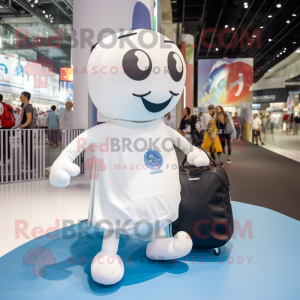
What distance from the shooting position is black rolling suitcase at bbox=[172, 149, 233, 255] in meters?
2.31

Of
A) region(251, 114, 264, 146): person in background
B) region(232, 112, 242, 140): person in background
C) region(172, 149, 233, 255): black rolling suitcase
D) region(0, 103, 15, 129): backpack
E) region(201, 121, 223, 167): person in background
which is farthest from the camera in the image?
region(232, 112, 242, 140): person in background

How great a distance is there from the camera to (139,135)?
2133 mm

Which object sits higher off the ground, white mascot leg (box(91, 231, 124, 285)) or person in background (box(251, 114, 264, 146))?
person in background (box(251, 114, 264, 146))

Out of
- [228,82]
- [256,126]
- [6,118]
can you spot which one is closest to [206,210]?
[6,118]

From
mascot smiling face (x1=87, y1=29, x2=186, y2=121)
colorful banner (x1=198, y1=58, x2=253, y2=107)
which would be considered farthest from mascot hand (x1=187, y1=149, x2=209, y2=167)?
colorful banner (x1=198, y1=58, x2=253, y2=107)

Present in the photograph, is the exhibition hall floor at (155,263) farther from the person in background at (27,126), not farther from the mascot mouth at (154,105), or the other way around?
the person in background at (27,126)

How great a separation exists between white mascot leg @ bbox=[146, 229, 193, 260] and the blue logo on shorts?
48 cm

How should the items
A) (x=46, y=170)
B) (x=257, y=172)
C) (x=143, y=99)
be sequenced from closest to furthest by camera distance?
1. (x=143, y=99)
2. (x=46, y=170)
3. (x=257, y=172)

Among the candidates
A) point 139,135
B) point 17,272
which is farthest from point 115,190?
point 17,272

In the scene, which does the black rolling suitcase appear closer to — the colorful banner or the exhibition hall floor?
the exhibition hall floor

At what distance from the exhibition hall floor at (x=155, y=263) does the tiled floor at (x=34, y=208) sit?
1cm

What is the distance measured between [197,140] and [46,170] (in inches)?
A: 161

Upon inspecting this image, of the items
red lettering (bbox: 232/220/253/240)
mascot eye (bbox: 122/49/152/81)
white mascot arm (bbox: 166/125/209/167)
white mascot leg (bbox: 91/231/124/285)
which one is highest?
mascot eye (bbox: 122/49/152/81)

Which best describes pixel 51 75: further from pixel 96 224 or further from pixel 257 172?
pixel 96 224
